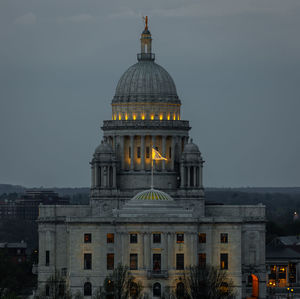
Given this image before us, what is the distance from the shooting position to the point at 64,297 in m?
200

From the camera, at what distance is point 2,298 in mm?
197375

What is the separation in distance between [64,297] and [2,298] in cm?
719
